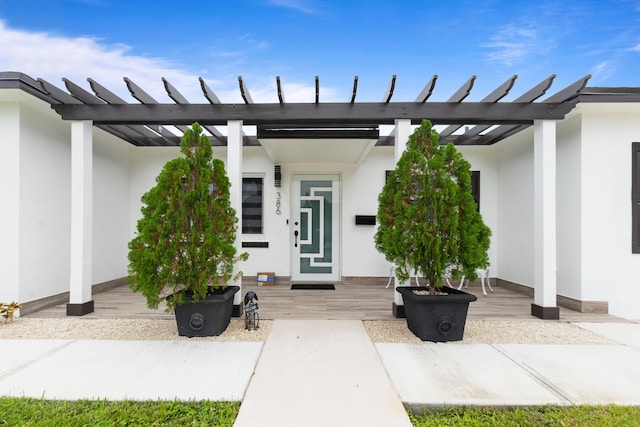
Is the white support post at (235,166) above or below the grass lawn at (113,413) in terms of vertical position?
above

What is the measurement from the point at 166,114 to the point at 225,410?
334 centimetres

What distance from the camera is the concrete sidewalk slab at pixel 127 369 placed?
2057 millimetres

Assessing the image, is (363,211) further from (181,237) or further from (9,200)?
(9,200)

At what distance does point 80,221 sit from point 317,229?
12.4ft

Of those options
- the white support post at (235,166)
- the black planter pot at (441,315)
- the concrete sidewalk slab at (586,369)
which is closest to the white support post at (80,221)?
the white support post at (235,166)

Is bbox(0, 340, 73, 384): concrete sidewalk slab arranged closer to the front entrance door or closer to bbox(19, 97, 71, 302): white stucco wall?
bbox(19, 97, 71, 302): white stucco wall

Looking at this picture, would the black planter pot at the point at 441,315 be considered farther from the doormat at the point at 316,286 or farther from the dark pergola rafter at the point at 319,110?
the doormat at the point at 316,286

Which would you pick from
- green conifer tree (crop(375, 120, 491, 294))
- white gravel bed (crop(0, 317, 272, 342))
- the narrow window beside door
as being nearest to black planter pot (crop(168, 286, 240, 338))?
white gravel bed (crop(0, 317, 272, 342))

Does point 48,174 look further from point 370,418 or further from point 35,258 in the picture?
point 370,418

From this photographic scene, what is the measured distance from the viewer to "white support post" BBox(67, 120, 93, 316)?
375cm

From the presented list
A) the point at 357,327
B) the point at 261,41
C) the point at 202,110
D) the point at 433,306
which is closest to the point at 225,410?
the point at 357,327

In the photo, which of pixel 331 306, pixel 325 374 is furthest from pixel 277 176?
pixel 325 374

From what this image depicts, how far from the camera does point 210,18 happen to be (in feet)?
16.6

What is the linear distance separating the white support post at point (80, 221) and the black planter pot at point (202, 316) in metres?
1.68
